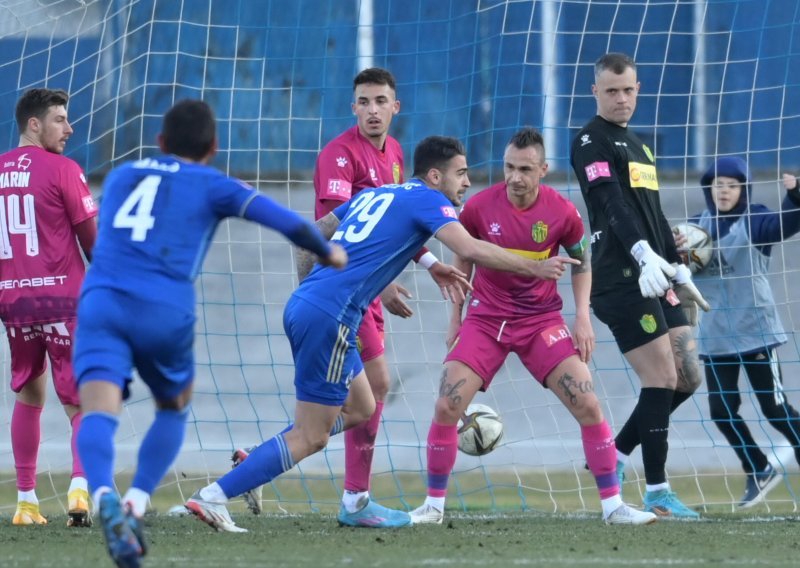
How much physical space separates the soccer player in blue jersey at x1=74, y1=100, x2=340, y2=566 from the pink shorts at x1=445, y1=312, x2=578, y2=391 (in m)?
1.77

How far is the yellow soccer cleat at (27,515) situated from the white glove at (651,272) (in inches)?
119

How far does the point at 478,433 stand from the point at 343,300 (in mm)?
1367

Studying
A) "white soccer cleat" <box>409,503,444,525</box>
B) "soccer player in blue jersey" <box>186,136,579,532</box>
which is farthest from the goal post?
"soccer player in blue jersey" <box>186,136,579,532</box>

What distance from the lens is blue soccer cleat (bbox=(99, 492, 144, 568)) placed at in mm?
3996

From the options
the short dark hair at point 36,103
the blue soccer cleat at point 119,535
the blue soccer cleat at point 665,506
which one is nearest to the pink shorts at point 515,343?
the blue soccer cleat at point 665,506

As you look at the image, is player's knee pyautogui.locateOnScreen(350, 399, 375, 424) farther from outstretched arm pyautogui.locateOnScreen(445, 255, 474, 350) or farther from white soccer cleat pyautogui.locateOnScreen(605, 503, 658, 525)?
white soccer cleat pyautogui.locateOnScreen(605, 503, 658, 525)

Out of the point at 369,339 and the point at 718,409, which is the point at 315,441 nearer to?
the point at 369,339

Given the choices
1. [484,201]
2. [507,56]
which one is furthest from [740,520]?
[507,56]

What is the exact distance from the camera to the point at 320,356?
5629mm

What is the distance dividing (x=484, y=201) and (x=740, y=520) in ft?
6.46

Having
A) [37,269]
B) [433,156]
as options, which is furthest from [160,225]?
[37,269]

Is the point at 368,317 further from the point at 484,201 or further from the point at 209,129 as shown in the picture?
the point at 209,129

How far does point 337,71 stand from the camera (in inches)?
399

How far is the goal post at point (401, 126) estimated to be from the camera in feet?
30.9
